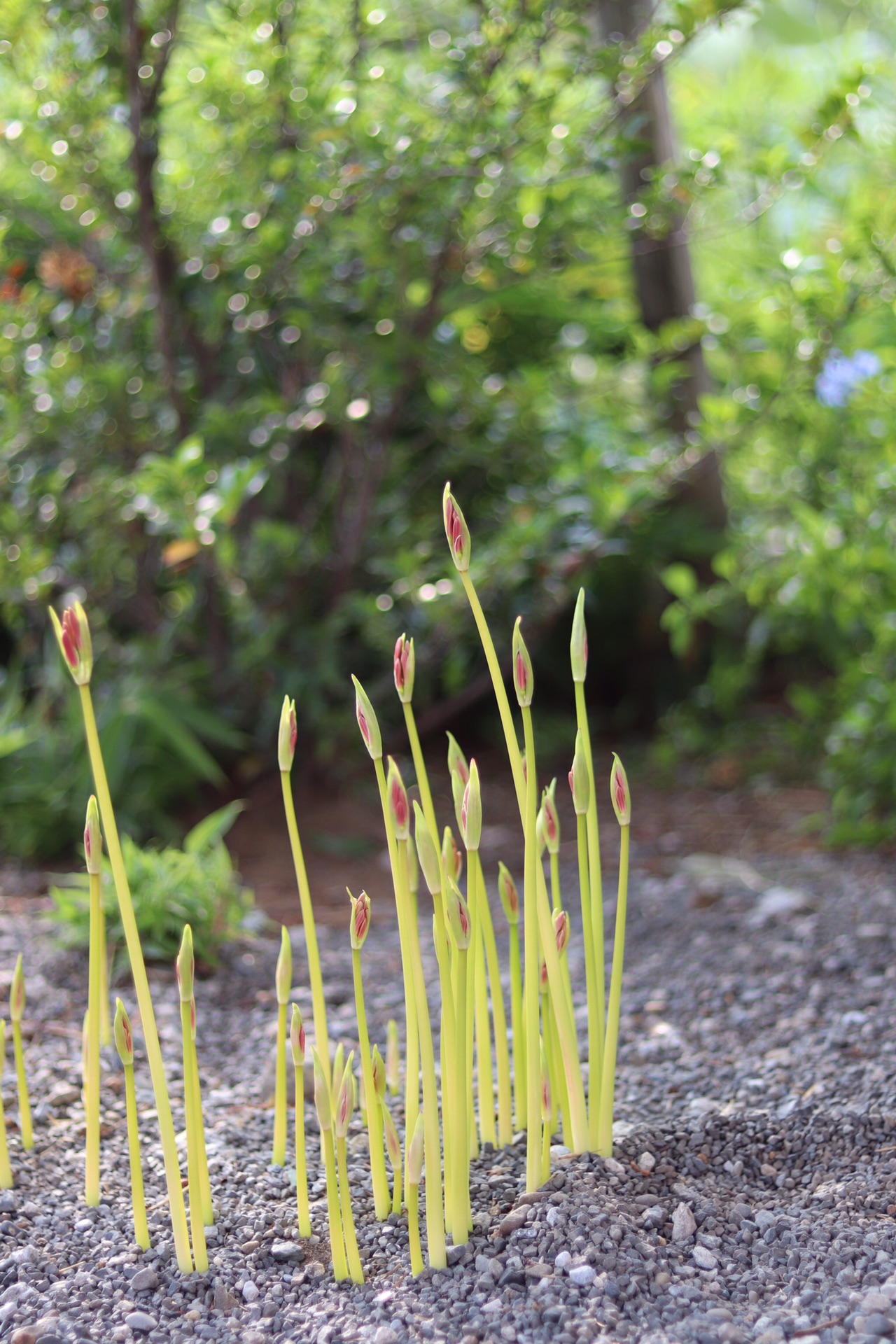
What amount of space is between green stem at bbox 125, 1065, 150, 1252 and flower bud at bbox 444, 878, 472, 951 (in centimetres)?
33

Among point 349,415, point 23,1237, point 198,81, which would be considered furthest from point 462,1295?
point 198,81

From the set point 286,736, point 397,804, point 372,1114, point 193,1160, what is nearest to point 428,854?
point 397,804

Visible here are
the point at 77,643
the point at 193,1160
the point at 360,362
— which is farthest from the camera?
the point at 360,362

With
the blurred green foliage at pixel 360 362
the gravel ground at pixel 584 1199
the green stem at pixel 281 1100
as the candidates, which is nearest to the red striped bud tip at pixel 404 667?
the green stem at pixel 281 1100

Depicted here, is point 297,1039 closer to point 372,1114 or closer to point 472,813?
point 372,1114

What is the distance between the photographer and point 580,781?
3.39 feet

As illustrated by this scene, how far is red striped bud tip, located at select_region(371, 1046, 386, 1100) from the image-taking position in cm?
100

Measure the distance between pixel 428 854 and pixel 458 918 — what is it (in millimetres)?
66

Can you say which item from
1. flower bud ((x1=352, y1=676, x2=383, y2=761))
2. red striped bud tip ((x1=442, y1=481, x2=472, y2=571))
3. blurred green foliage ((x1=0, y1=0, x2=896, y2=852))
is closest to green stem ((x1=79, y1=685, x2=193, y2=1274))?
flower bud ((x1=352, y1=676, x2=383, y2=761))

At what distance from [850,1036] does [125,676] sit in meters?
1.73

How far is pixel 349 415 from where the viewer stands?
7.30 feet

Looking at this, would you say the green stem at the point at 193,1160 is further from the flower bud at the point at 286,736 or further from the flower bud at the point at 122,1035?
the flower bud at the point at 286,736

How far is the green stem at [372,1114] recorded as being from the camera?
0.97m

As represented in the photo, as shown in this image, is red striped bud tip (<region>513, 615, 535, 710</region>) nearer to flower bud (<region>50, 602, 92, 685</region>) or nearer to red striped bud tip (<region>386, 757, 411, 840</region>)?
red striped bud tip (<region>386, 757, 411, 840</region>)
